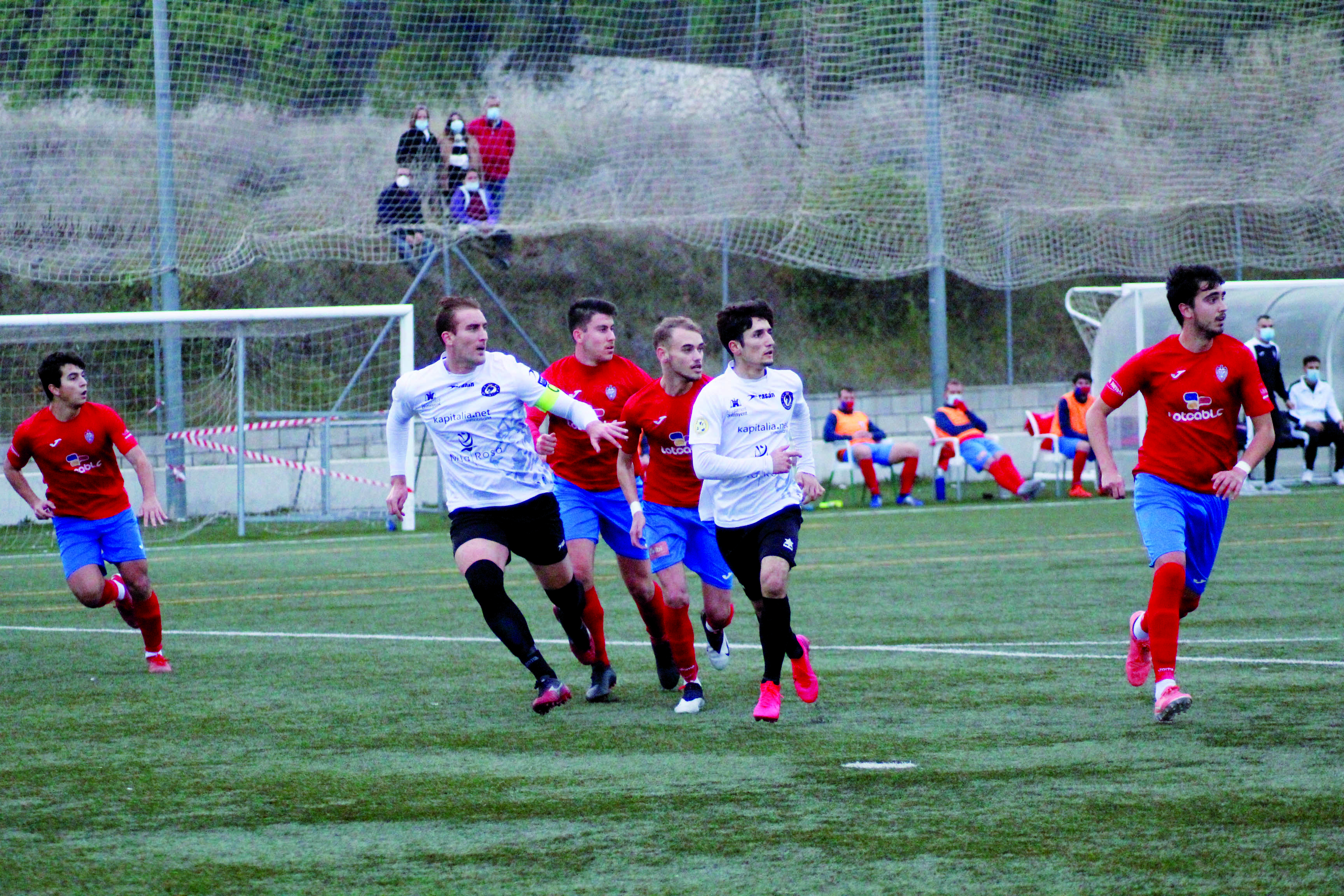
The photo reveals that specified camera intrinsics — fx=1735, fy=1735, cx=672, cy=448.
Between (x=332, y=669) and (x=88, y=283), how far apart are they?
13550mm

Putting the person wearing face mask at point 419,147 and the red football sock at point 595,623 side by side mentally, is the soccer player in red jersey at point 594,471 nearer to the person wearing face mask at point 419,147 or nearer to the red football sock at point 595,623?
the red football sock at point 595,623

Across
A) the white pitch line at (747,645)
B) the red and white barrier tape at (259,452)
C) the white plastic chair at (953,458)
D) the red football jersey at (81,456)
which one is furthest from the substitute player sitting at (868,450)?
the red football jersey at (81,456)

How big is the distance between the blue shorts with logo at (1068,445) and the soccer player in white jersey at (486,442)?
14.4 meters

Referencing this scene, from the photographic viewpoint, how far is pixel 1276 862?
440 centimetres

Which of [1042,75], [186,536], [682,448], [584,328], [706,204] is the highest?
[1042,75]

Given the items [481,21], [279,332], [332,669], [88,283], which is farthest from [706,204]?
[332,669]

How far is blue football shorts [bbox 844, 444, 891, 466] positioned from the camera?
20.9 meters

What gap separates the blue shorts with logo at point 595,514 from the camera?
8.30 meters

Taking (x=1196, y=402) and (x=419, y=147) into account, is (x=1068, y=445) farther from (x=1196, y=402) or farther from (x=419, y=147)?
(x=1196, y=402)

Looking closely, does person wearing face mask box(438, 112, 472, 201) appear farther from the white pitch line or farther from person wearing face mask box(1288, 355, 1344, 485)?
the white pitch line

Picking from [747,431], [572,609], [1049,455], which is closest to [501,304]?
[1049,455]

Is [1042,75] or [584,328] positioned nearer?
[584,328]

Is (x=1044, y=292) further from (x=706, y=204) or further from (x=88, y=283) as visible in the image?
(x=88, y=283)

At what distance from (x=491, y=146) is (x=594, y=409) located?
1430 cm
